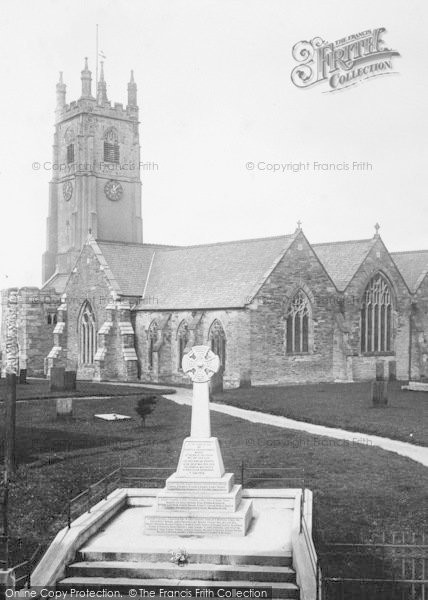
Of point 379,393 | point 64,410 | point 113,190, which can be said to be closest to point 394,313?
point 379,393

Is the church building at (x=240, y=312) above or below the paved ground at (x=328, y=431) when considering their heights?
above

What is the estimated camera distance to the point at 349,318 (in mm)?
41250

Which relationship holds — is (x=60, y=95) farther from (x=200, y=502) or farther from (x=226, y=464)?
(x=200, y=502)

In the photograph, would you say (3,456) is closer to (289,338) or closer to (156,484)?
(156,484)

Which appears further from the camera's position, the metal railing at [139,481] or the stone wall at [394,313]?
the stone wall at [394,313]

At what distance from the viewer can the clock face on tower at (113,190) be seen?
65.4 m

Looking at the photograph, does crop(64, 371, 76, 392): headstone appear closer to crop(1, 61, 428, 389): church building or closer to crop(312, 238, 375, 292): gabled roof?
crop(1, 61, 428, 389): church building

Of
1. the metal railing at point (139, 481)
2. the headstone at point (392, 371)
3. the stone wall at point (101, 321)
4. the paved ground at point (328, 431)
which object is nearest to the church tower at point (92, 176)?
the stone wall at point (101, 321)

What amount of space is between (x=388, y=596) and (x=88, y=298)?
36081 mm

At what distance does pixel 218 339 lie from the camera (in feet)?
127

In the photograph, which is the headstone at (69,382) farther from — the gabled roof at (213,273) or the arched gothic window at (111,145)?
the arched gothic window at (111,145)

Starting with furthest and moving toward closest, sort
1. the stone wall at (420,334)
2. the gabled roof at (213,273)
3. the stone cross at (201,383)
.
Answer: the stone wall at (420,334), the gabled roof at (213,273), the stone cross at (201,383)

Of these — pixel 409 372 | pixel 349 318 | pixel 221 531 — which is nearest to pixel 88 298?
pixel 349 318

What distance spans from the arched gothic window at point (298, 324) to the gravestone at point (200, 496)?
1029 inches
